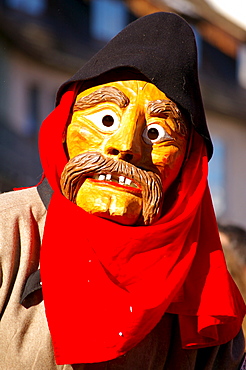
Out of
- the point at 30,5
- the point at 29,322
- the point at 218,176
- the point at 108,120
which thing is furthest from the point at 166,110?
the point at 218,176

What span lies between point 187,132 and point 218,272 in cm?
59

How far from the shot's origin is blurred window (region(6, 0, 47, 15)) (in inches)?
533

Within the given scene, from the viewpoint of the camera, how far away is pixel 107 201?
2455mm

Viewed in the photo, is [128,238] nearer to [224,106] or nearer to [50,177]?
[50,177]

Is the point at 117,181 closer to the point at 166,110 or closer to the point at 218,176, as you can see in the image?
the point at 166,110

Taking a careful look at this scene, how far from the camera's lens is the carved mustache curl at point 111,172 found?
2.48 m

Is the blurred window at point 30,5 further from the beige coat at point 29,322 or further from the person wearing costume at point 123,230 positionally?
the beige coat at point 29,322

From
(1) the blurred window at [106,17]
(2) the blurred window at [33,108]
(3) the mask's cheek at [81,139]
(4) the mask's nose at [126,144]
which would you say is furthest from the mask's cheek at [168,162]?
(1) the blurred window at [106,17]

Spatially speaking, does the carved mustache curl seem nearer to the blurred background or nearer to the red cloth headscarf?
the red cloth headscarf

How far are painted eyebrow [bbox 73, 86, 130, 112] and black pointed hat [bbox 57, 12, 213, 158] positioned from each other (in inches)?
2.6

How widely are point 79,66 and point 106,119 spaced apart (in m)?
11.1

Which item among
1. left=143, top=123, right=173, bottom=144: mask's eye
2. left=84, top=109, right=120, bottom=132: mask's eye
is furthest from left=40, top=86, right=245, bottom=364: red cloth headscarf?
left=143, top=123, right=173, bottom=144: mask's eye

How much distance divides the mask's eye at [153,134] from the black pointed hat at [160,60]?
0.41 feet

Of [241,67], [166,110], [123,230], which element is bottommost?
[123,230]
